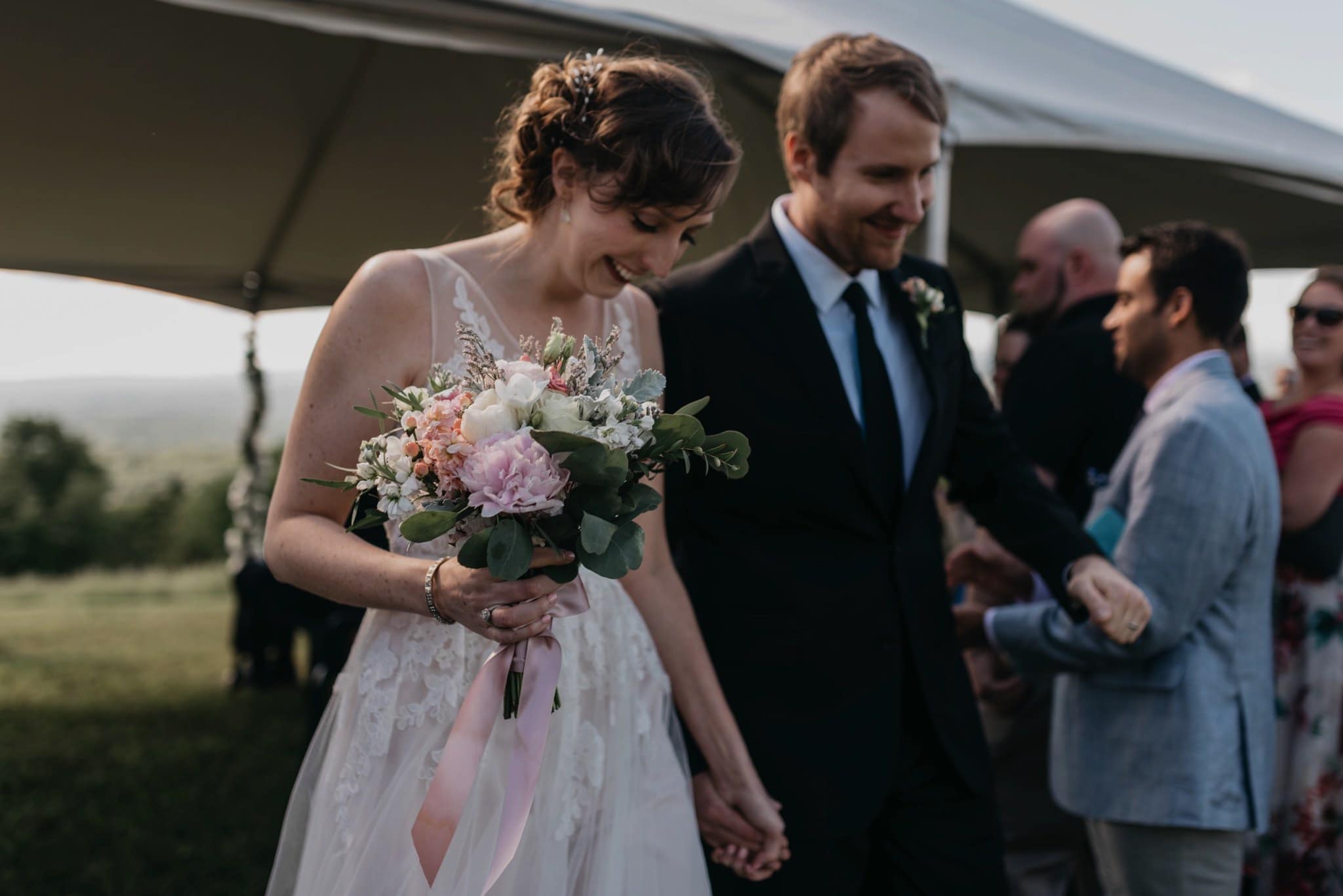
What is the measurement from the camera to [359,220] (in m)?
6.15

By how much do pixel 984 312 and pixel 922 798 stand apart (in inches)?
272

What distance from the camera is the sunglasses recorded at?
3217 millimetres

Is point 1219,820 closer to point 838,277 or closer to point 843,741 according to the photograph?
point 843,741

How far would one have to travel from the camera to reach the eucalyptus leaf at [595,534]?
1328 mm

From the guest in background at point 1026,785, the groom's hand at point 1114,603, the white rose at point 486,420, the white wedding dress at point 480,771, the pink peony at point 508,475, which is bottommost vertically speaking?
the guest in background at point 1026,785

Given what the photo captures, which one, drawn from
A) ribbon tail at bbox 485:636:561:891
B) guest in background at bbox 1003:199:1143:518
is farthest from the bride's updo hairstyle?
guest in background at bbox 1003:199:1143:518

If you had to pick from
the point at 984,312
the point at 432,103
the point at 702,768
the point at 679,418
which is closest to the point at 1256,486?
the point at 702,768

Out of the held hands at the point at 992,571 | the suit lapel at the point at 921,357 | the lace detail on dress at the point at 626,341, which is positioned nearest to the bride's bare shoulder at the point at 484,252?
the lace detail on dress at the point at 626,341

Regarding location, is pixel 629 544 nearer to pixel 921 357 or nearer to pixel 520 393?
pixel 520 393

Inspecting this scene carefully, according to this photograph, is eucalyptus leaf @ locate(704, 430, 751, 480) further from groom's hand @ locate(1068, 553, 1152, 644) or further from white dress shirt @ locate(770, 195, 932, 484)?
groom's hand @ locate(1068, 553, 1152, 644)

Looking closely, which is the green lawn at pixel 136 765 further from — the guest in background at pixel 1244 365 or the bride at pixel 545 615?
the guest in background at pixel 1244 365

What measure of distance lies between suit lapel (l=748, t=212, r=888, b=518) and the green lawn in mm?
3237

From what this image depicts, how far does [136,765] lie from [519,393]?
5.66 m

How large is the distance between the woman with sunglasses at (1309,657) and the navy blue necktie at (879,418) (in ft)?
4.55
